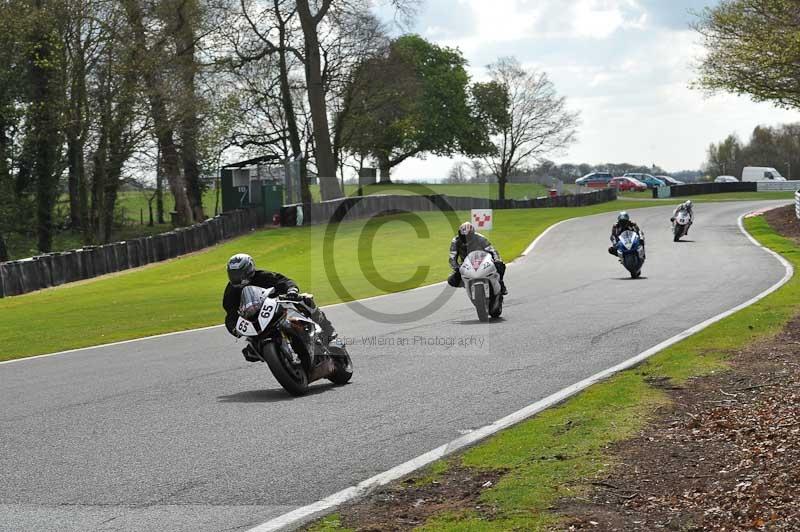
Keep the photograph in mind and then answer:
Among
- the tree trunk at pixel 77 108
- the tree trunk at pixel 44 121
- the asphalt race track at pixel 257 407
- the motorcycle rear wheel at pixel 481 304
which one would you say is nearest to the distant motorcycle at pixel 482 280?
the motorcycle rear wheel at pixel 481 304

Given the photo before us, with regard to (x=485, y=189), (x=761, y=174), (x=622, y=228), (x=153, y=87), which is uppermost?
(x=153, y=87)

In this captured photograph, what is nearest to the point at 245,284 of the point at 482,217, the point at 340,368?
the point at 340,368

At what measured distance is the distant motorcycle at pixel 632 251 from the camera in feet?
80.6

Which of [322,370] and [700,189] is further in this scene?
[700,189]

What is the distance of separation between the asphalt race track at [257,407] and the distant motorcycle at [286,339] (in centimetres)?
24

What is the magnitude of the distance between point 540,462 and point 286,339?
3888mm

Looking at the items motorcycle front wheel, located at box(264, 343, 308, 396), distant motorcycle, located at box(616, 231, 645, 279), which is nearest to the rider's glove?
motorcycle front wheel, located at box(264, 343, 308, 396)

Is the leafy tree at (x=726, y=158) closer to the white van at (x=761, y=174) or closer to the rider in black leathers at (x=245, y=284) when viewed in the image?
the white van at (x=761, y=174)

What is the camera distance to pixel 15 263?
96.0 ft

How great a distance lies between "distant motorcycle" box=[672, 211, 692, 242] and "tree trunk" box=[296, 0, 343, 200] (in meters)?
19.3

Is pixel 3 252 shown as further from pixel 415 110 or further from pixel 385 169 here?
pixel 385 169

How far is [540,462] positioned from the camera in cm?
743

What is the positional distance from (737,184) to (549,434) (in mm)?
75903

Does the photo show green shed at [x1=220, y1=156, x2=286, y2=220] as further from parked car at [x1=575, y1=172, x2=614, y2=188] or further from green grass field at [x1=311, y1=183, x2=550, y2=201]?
parked car at [x1=575, y1=172, x2=614, y2=188]
